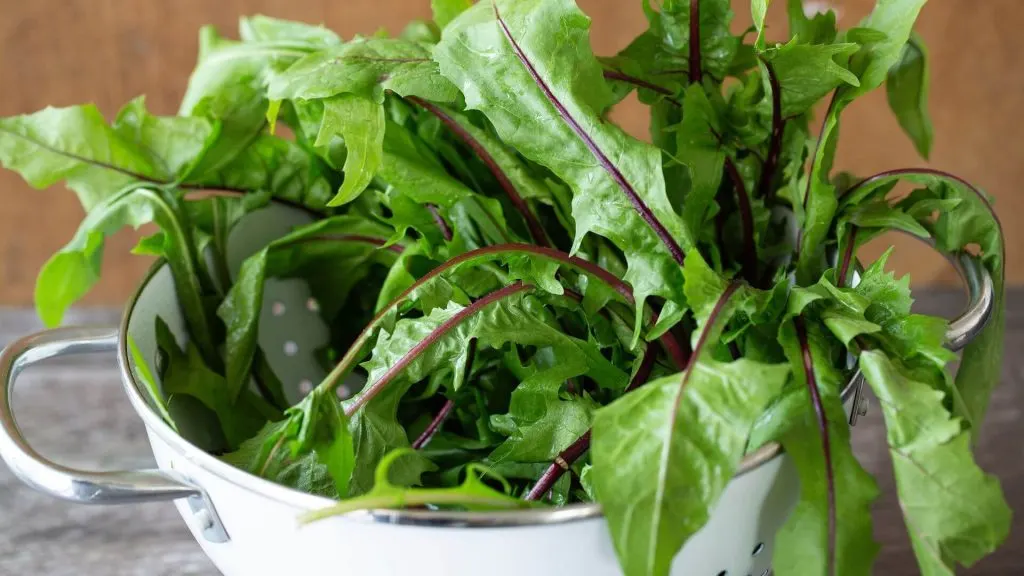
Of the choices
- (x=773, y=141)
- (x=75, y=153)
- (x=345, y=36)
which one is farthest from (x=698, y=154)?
(x=345, y=36)

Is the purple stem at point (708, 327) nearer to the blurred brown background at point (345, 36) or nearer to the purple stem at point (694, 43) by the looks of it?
the purple stem at point (694, 43)

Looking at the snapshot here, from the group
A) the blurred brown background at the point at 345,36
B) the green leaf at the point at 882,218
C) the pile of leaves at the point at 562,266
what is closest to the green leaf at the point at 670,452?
the pile of leaves at the point at 562,266

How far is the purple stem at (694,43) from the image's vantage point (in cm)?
35

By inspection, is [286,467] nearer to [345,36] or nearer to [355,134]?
[355,134]

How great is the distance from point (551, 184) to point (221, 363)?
157 mm

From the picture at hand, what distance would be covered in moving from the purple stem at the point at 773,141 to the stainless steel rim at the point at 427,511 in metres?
0.09

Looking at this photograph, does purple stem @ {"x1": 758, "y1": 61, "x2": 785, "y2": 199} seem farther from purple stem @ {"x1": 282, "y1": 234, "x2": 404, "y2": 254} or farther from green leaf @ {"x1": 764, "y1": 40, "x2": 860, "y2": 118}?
purple stem @ {"x1": 282, "y1": 234, "x2": 404, "y2": 254}

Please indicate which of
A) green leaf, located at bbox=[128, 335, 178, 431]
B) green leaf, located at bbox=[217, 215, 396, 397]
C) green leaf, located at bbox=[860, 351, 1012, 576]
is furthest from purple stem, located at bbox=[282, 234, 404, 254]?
green leaf, located at bbox=[860, 351, 1012, 576]

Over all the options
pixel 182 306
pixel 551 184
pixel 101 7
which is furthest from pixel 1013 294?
pixel 101 7

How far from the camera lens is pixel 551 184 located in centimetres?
36

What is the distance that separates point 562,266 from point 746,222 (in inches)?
3.1

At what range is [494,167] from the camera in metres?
0.37

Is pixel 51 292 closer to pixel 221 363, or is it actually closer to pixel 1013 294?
pixel 221 363

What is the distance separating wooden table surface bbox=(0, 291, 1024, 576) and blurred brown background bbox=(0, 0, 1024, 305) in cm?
16
